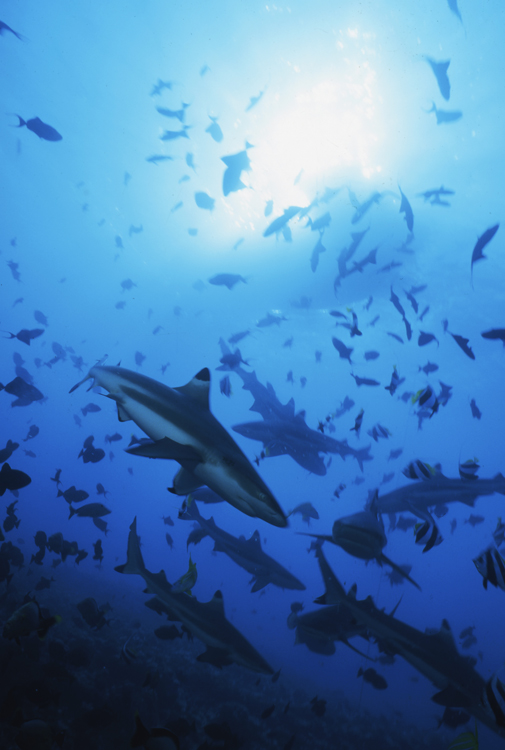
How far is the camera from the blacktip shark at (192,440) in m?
2.56

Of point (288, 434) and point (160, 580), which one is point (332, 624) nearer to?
point (160, 580)

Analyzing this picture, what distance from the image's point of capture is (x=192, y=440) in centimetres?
288

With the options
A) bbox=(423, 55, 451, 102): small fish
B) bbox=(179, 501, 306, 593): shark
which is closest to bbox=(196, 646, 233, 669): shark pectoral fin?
bbox=(179, 501, 306, 593): shark

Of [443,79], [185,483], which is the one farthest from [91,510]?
[443,79]

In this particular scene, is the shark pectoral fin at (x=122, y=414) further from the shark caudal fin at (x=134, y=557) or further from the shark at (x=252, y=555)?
the shark at (x=252, y=555)

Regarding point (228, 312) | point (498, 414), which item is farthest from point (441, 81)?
point (498, 414)

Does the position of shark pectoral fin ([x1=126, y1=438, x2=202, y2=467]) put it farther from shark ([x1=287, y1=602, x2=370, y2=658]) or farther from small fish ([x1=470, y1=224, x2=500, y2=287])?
small fish ([x1=470, y1=224, x2=500, y2=287])

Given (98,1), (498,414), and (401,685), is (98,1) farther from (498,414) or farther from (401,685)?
(401,685)

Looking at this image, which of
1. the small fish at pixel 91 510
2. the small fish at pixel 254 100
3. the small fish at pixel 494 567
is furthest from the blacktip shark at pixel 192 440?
the small fish at pixel 254 100

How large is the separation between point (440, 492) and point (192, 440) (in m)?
11.3

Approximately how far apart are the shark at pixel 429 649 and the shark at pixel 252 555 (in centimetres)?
387

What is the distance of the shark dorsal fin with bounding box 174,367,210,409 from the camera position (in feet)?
11.3

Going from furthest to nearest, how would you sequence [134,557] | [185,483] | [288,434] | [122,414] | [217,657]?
[288,434], [134,557], [217,657], [122,414], [185,483]

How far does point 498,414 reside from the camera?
40094 millimetres
